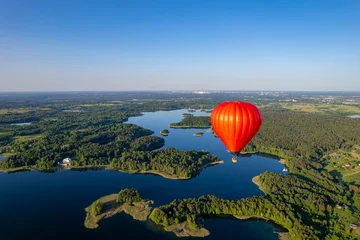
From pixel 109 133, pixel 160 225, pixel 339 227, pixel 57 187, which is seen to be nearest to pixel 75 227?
pixel 160 225

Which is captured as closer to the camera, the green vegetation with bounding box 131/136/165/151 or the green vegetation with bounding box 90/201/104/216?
the green vegetation with bounding box 90/201/104/216

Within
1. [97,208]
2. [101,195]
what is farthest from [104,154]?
[97,208]

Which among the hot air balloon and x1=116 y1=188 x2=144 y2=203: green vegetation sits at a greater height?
the hot air balloon

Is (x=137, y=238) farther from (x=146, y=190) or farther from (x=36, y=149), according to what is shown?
(x=36, y=149)

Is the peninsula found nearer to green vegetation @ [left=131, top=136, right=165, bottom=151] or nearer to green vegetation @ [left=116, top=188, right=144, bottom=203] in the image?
green vegetation @ [left=131, top=136, right=165, bottom=151]

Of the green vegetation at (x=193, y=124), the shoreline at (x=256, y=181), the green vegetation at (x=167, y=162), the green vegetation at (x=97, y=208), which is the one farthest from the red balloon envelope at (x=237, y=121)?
the green vegetation at (x=193, y=124)

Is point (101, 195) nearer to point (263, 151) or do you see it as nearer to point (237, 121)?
point (237, 121)

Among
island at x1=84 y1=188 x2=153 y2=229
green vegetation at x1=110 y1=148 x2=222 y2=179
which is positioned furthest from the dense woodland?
island at x1=84 y1=188 x2=153 y2=229
